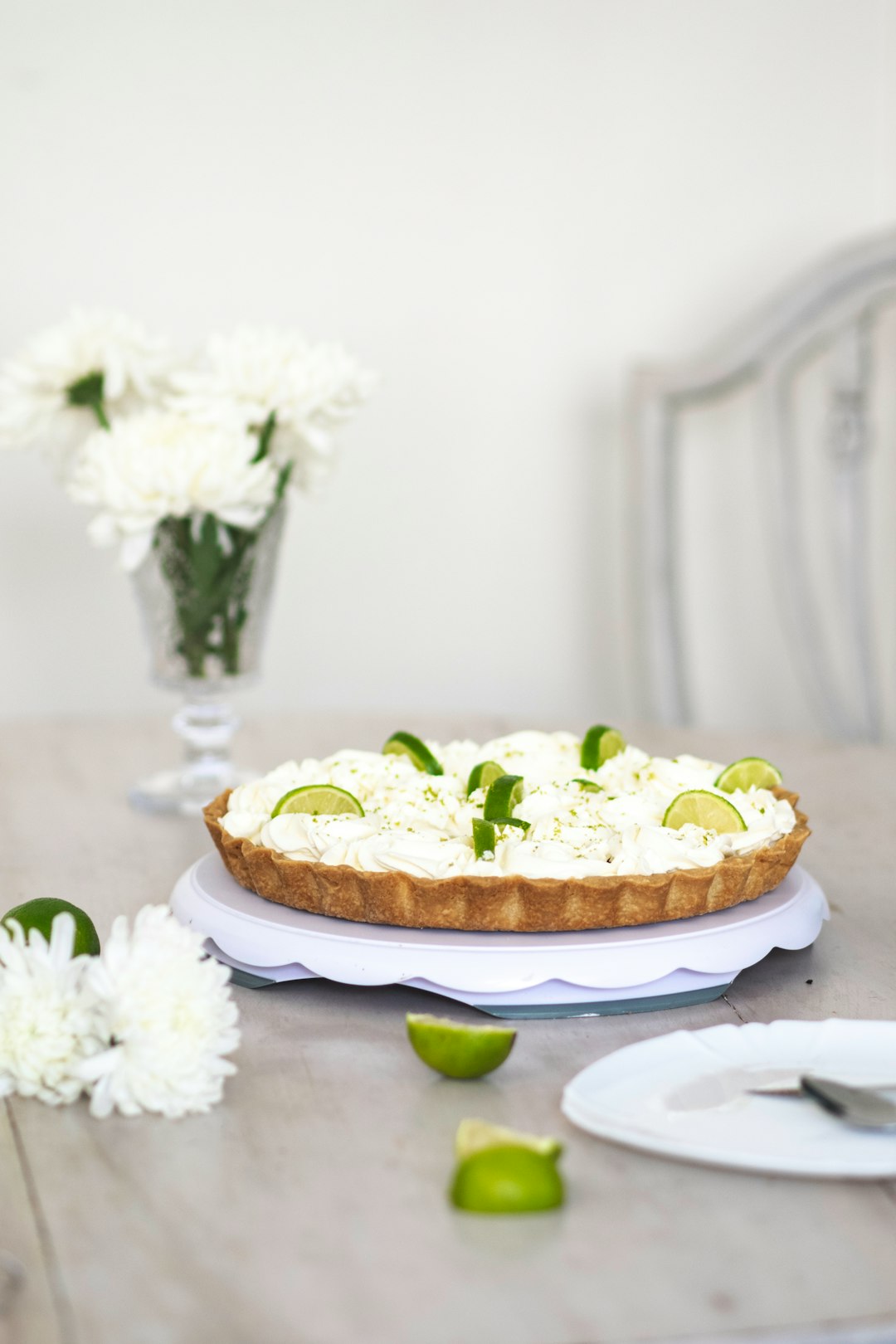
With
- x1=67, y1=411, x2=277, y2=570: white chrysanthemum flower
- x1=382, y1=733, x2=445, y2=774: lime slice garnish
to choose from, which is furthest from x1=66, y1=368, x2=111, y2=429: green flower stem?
x1=382, y1=733, x2=445, y2=774: lime slice garnish

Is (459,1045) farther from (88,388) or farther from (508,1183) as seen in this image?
(88,388)

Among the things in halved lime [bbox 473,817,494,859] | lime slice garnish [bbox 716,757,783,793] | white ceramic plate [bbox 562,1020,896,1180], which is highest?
halved lime [bbox 473,817,494,859]

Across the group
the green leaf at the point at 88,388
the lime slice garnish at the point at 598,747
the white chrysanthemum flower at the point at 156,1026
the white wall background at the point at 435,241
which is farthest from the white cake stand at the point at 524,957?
the white wall background at the point at 435,241

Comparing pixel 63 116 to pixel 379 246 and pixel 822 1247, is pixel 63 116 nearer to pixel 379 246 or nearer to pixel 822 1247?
pixel 379 246

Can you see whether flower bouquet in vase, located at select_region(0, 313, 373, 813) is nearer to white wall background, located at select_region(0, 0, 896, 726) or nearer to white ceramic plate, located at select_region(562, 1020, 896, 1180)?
white ceramic plate, located at select_region(562, 1020, 896, 1180)

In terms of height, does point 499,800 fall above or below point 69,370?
below

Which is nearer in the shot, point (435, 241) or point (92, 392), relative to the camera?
point (92, 392)

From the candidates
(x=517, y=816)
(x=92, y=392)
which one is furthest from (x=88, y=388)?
(x=517, y=816)
